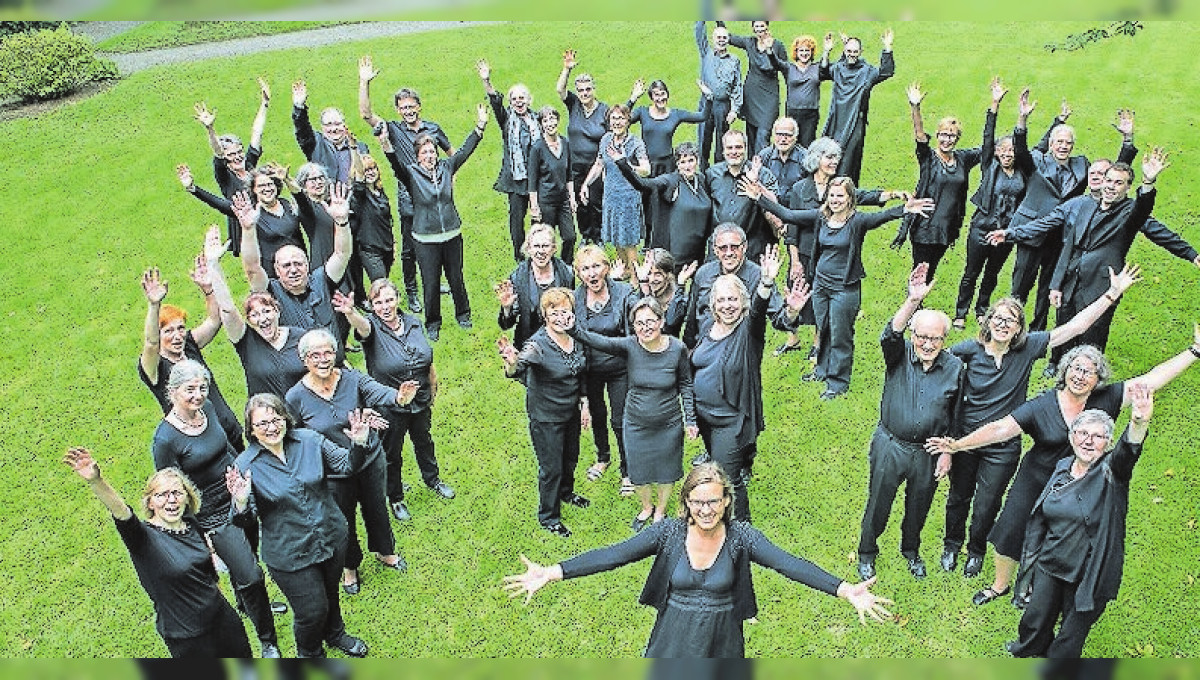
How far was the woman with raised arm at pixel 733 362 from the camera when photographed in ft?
→ 24.2

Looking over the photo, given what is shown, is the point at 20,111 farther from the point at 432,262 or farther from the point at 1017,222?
the point at 1017,222

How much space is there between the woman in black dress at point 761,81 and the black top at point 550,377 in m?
6.16

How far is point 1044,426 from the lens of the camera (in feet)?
22.2

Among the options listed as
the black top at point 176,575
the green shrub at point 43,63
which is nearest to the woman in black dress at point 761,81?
the black top at point 176,575

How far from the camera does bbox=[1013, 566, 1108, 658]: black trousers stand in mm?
6559

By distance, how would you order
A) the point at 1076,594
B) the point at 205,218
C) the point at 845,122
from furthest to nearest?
the point at 205,218 → the point at 845,122 → the point at 1076,594

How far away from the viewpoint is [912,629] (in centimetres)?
743

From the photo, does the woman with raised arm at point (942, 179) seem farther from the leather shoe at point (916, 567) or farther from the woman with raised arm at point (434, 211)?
the woman with raised arm at point (434, 211)

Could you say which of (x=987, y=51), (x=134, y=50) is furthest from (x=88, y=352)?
(x=987, y=51)

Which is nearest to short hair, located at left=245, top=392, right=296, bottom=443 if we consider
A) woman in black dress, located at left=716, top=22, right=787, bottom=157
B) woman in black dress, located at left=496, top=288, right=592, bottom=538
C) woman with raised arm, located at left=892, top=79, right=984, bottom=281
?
woman in black dress, located at left=496, top=288, right=592, bottom=538

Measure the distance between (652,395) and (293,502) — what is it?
266 centimetres

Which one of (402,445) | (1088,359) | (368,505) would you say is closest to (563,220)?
(402,445)

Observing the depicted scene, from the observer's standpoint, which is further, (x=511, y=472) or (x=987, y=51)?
(x=987, y=51)

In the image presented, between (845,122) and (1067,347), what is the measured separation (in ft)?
14.4
